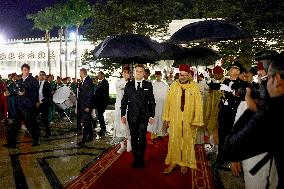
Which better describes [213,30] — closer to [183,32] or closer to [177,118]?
[183,32]

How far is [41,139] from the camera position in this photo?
397 inches

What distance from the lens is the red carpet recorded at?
227 inches

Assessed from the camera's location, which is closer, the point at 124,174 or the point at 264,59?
the point at 264,59

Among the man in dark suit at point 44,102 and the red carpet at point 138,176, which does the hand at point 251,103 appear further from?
the man in dark suit at point 44,102

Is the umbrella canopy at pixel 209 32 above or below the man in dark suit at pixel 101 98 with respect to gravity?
above

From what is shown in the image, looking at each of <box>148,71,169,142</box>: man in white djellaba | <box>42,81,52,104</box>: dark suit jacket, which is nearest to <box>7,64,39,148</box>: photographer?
<box>42,81,52,104</box>: dark suit jacket

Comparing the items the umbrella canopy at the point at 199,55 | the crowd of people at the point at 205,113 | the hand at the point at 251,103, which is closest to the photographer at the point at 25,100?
the crowd of people at the point at 205,113

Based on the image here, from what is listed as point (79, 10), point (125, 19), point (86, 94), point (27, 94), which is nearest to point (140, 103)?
point (86, 94)

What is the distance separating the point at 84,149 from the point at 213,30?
4.27 m

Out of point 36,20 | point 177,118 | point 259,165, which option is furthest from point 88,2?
point 259,165

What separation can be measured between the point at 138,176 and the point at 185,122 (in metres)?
1.30

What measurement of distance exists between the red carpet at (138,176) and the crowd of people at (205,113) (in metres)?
0.22

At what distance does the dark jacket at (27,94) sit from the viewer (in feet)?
28.6

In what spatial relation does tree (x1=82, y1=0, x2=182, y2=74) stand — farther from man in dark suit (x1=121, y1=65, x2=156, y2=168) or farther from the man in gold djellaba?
the man in gold djellaba
